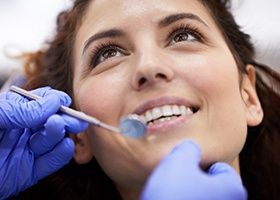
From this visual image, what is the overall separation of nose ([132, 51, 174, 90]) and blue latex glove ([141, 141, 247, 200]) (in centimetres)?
20

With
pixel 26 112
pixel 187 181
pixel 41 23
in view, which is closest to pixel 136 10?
pixel 26 112

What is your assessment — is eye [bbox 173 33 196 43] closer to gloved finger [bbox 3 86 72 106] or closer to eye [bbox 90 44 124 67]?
eye [bbox 90 44 124 67]

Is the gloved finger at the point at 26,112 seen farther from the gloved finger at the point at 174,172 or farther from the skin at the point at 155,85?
the gloved finger at the point at 174,172

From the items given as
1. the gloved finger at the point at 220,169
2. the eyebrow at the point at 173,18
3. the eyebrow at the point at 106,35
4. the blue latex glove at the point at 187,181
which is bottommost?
the gloved finger at the point at 220,169

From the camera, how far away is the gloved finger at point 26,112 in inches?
40.9

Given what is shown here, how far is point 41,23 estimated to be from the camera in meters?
2.38

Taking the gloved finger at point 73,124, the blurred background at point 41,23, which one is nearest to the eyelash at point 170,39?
the gloved finger at point 73,124

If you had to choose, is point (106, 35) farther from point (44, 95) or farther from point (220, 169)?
point (220, 169)

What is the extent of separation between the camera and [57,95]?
109 cm

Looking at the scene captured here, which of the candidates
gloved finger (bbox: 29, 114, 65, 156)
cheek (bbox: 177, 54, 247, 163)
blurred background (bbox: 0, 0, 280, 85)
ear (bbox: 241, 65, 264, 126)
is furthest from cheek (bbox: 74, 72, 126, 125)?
blurred background (bbox: 0, 0, 280, 85)

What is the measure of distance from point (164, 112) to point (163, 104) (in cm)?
2

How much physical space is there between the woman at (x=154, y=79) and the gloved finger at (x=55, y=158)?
0.27 feet

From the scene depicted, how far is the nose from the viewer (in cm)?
97

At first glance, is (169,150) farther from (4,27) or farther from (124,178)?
(4,27)
